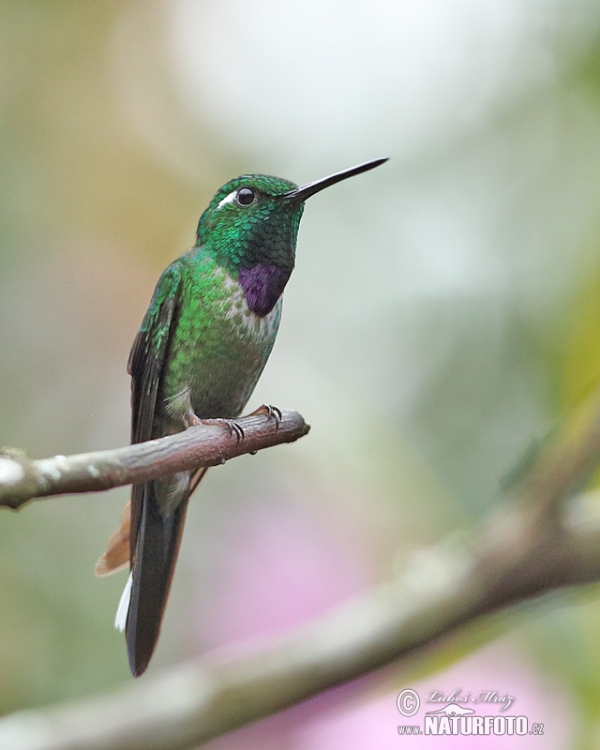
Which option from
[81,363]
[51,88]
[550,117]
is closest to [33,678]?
[81,363]

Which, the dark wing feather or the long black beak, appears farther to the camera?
the dark wing feather

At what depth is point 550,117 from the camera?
161 centimetres

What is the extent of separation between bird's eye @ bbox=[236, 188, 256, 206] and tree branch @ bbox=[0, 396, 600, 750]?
349 mm

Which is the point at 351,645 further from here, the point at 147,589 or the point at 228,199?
the point at 228,199

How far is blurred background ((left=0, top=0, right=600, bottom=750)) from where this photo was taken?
1005 millimetres

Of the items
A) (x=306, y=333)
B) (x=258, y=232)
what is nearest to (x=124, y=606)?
(x=258, y=232)

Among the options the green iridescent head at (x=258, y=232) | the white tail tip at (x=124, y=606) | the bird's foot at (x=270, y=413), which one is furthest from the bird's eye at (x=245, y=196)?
the white tail tip at (x=124, y=606)

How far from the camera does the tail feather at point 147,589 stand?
64cm

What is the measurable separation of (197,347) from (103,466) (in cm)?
32

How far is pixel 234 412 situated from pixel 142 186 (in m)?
0.48

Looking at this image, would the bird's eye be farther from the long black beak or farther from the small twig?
the small twig

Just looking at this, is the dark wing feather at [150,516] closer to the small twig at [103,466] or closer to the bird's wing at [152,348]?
the bird's wing at [152,348]

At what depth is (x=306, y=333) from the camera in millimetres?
1001

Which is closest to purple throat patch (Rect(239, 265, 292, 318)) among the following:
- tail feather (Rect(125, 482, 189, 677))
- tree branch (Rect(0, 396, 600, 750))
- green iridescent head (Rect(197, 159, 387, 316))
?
green iridescent head (Rect(197, 159, 387, 316))
